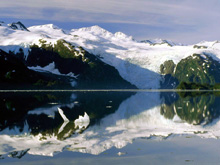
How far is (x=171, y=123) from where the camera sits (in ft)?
156

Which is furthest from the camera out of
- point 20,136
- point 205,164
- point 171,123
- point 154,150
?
point 171,123

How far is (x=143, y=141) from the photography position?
33281 millimetres

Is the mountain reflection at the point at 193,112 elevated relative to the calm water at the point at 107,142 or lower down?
lower down

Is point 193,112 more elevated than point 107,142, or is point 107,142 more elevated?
point 107,142

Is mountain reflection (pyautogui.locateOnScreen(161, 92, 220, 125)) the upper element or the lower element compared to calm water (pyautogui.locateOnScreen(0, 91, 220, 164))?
lower

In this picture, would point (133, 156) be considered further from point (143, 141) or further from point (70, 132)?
point (70, 132)

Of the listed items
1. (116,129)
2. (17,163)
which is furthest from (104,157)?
(116,129)

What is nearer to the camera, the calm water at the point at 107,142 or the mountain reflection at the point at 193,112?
the calm water at the point at 107,142

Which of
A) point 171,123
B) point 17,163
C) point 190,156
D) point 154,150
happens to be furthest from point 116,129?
point 17,163

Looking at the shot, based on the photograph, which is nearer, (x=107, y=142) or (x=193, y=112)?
(x=107, y=142)

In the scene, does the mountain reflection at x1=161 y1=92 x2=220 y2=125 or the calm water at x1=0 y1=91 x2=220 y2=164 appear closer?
the calm water at x1=0 y1=91 x2=220 y2=164

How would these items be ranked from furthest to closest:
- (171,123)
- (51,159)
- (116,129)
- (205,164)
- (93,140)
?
(171,123)
(116,129)
(93,140)
(51,159)
(205,164)

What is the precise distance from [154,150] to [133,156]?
2930mm

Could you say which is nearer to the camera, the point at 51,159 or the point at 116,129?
the point at 51,159
